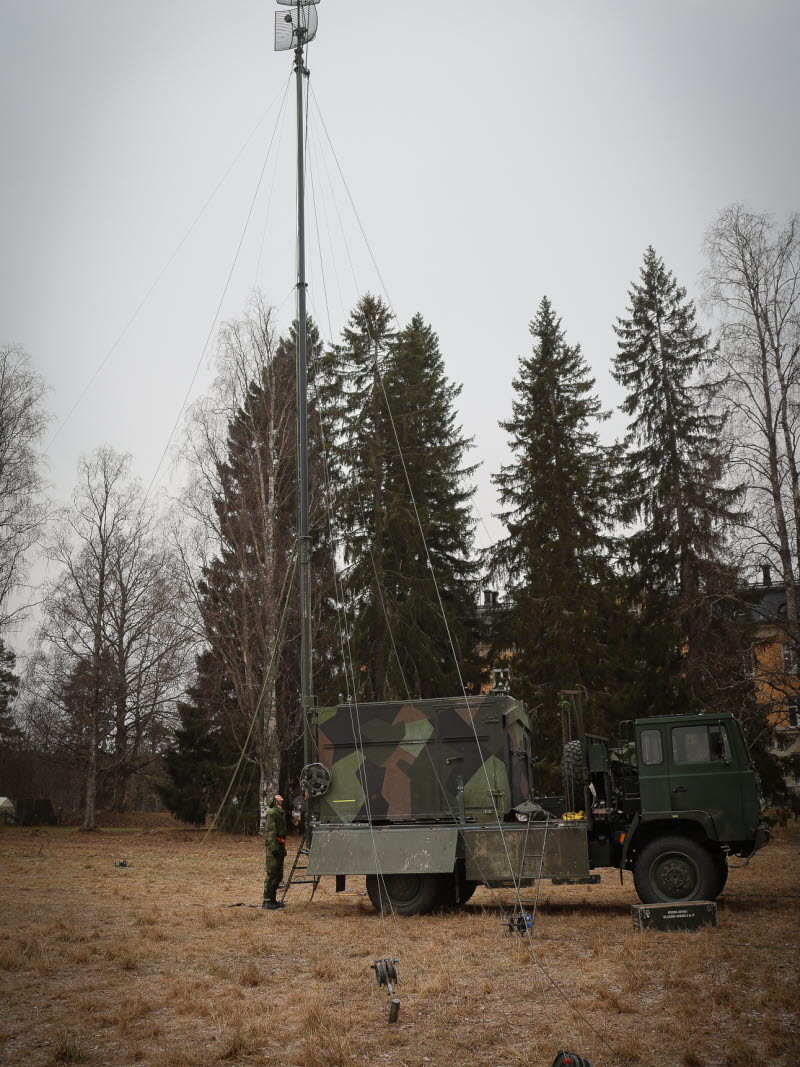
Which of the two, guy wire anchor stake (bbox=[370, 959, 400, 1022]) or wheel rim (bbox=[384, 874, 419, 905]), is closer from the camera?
guy wire anchor stake (bbox=[370, 959, 400, 1022])

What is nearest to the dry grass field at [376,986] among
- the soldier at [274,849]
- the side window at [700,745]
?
the soldier at [274,849]

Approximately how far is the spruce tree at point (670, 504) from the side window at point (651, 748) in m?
11.3

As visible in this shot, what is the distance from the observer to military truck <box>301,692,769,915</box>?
1147 centimetres

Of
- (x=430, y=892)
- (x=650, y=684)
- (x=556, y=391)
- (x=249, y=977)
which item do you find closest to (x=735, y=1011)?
(x=249, y=977)

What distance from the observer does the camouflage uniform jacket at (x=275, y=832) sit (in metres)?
12.9

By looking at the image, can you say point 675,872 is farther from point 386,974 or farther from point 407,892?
point 386,974

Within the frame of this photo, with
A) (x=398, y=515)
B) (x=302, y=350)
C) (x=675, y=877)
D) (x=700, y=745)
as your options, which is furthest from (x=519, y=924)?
(x=398, y=515)

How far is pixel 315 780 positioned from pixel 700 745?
530 cm

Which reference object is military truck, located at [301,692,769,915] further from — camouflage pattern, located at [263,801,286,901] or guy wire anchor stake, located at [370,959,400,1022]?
guy wire anchor stake, located at [370,959,400,1022]

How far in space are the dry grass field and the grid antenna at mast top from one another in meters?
15.4

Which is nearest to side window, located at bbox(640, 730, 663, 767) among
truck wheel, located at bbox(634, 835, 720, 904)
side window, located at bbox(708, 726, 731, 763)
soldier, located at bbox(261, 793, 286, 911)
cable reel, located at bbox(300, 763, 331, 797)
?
side window, located at bbox(708, 726, 731, 763)

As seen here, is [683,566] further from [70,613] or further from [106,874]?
[70,613]

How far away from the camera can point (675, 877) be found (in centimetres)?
1136

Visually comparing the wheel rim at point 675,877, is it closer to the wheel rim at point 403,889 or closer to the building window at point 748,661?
the wheel rim at point 403,889
